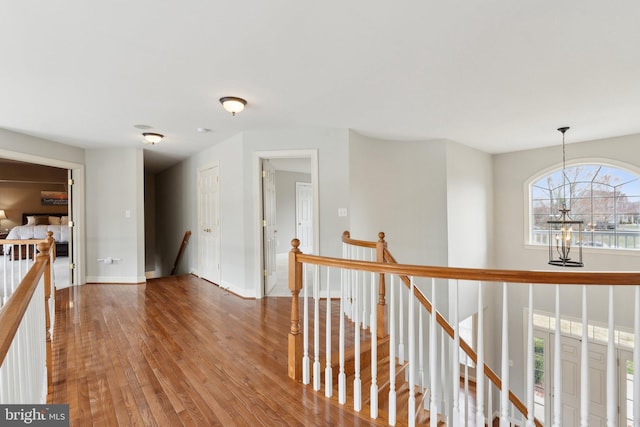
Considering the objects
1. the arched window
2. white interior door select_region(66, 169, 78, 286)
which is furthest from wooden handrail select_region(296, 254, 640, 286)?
white interior door select_region(66, 169, 78, 286)

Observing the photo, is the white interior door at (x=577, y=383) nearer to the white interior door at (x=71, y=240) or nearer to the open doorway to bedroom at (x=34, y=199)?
the white interior door at (x=71, y=240)

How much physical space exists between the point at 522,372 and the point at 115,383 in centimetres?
664

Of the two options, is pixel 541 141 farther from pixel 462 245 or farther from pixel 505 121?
pixel 462 245

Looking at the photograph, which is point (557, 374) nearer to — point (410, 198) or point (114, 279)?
point (410, 198)

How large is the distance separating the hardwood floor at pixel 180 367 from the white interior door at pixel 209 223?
1.27 m

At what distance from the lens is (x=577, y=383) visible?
209 inches

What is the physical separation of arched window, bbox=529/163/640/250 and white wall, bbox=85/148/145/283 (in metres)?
7.27

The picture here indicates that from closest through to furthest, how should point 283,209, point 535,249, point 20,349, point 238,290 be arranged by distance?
1. point 20,349
2. point 238,290
3. point 535,249
4. point 283,209

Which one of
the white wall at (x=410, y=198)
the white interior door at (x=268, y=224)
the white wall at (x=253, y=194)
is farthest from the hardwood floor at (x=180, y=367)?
the white wall at (x=410, y=198)

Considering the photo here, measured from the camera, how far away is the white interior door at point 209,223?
5.17m

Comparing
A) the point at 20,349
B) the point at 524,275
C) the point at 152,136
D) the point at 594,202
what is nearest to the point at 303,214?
the point at 152,136

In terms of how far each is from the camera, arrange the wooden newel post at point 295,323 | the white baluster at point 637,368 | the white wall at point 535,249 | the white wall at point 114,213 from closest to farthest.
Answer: the white baluster at point 637,368 → the wooden newel post at point 295,323 → the white wall at point 535,249 → the white wall at point 114,213

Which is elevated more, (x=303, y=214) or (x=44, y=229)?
(x=303, y=214)

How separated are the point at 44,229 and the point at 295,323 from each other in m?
8.82
